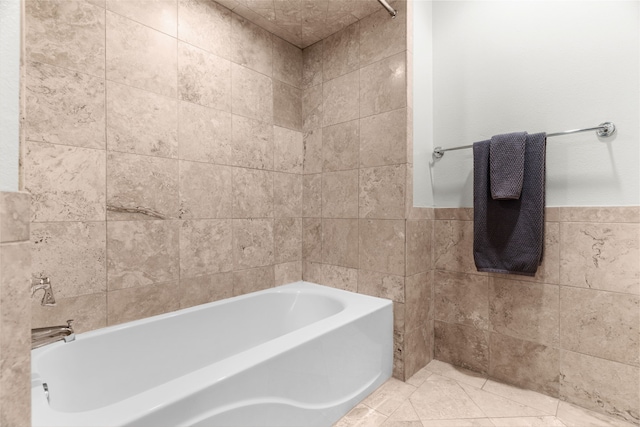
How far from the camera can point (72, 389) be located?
1.25 m

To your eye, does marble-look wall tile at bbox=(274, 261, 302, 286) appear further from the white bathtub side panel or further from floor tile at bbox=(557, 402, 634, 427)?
floor tile at bbox=(557, 402, 634, 427)

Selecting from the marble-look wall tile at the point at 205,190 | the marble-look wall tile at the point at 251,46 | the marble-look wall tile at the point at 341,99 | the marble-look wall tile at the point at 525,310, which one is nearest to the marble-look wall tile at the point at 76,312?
the marble-look wall tile at the point at 205,190

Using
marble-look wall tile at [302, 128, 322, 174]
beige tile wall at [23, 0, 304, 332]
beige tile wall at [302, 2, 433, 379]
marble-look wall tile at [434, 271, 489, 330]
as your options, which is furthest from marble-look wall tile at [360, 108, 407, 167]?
marble-look wall tile at [434, 271, 489, 330]

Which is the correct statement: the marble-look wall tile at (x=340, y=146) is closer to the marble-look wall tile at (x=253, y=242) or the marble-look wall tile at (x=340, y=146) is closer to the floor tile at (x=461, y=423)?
the marble-look wall tile at (x=253, y=242)

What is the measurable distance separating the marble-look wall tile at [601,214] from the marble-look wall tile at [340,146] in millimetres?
1160

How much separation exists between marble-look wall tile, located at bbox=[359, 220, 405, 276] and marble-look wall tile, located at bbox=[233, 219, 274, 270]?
0.63 meters

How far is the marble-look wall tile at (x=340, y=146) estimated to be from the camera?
209 centimetres

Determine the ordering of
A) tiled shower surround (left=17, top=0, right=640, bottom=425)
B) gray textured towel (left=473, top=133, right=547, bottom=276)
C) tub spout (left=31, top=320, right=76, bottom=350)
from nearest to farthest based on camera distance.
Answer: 1. tub spout (left=31, top=320, right=76, bottom=350)
2. tiled shower surround (left=17, top=0, right=640, bottom=425)
3. gray textured towel (left=473, top=133, right=547, bottom=276)

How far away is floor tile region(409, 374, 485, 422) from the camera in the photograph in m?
1.55

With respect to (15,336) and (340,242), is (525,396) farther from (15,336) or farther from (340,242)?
(15,336)

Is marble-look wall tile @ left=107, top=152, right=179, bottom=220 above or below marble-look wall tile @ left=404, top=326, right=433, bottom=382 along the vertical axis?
above

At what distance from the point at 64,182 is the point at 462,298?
7.16ft

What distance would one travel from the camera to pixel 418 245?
1.94 meters

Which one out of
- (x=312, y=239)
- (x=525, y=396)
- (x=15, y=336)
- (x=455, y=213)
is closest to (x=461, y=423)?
(x=525, y=396)
